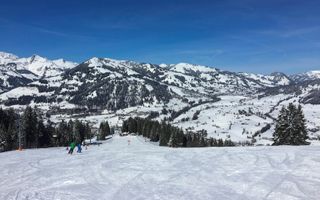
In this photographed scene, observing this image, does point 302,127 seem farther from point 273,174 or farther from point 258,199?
point 258,199

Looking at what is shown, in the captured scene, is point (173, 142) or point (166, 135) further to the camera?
point (166, 135)

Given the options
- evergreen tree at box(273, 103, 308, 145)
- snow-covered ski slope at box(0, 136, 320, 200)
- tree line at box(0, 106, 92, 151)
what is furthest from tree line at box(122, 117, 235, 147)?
snow-covered ski slope at box(0, 136, 320, 200)

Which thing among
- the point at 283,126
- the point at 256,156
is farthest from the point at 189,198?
the point at 283,126

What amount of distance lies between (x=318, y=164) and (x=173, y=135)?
94.1 metres

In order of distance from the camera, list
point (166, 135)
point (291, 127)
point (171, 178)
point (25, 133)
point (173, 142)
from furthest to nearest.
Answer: point (166, 135) < point (173, 142) < point (25, 133) < point (291, 127) < point (171, 178)

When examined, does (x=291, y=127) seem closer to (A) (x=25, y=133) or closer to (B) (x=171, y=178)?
(B) (x=171, y=178)

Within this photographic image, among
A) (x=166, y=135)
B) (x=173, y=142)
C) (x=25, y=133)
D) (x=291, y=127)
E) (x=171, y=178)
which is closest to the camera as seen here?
(x=171, y=178)

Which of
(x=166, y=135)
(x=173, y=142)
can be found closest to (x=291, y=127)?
(x=173, y=142)

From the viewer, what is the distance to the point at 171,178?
94.4 feet

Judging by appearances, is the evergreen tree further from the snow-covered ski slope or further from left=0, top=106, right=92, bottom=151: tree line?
left=0, top=106, right=92, bottom=151: tree line

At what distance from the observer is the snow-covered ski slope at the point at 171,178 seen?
2311cm

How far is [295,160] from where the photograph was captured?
3641 cm

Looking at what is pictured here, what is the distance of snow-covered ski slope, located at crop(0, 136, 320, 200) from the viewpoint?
23.1 metres

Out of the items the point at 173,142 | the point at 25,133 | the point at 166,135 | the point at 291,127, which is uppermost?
the point at 291,127
